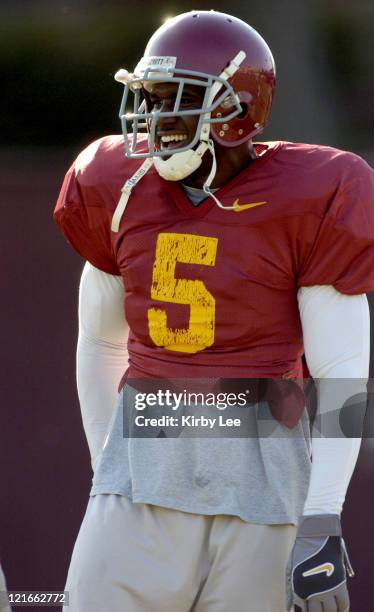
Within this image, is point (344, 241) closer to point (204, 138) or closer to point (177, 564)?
point (204, 138)

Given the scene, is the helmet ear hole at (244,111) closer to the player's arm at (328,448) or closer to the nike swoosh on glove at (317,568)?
the player's arm at (328,448)

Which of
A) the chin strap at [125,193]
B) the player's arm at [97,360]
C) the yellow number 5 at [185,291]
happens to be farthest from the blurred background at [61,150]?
the yellow number 5 at [185,291]

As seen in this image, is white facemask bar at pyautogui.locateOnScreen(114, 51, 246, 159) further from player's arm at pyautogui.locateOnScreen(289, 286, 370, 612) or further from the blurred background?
the blurred background

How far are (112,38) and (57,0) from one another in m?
0.17

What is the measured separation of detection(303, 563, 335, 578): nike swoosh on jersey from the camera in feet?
7.65

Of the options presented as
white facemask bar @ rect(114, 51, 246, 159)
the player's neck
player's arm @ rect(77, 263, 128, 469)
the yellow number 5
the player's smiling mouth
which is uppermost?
white facemask bar @ rect(114, 51, 246, 159)

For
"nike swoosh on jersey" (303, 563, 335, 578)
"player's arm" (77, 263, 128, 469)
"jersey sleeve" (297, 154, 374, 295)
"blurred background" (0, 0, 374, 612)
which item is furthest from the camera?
"blurred background" (0, 0, 374, 612)

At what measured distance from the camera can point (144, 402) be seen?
2580 mm

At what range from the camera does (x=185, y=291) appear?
2.50 meters

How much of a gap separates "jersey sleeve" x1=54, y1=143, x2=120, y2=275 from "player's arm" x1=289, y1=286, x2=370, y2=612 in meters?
0.39

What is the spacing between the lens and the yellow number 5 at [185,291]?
2.50 m

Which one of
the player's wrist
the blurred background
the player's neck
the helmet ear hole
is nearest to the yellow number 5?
the player's neck

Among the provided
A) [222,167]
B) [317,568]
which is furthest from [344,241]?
[317,568]

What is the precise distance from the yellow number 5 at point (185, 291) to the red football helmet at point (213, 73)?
6.4 inches
